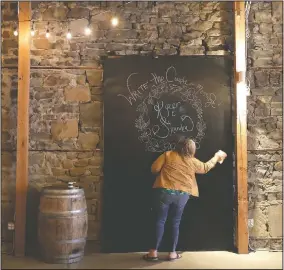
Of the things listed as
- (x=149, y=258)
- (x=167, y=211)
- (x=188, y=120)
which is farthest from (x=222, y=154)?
(x=149, y=258)

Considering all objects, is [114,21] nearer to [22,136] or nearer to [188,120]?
[188,120]

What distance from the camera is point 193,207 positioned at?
14.6 ft

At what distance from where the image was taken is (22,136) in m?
4.34

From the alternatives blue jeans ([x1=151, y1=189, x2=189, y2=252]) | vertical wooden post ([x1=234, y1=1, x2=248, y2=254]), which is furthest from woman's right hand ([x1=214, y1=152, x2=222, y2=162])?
blue jeans ([x1=151, y1=189, x2=189, y2=252])

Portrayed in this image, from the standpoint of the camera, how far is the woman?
3.99 m

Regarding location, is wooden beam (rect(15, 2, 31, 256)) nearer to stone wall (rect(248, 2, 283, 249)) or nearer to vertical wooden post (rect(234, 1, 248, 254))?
vertical wooden post (rect(234, 1, 248, 254))

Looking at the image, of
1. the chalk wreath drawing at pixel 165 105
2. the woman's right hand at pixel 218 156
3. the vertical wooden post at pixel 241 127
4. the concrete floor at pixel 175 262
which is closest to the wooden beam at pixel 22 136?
the concrete floor at pixel 175 262

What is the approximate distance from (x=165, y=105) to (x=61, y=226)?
5.84ft

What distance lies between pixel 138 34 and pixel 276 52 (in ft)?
5.50

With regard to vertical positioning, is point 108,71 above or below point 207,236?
above

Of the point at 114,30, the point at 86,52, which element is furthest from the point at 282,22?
the point at 86,52

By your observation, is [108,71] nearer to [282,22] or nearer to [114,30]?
[114,30]

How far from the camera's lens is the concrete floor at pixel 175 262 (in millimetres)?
3898

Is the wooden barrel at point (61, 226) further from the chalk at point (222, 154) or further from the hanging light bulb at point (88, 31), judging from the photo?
the hanging light bulb at point (88, 31)
